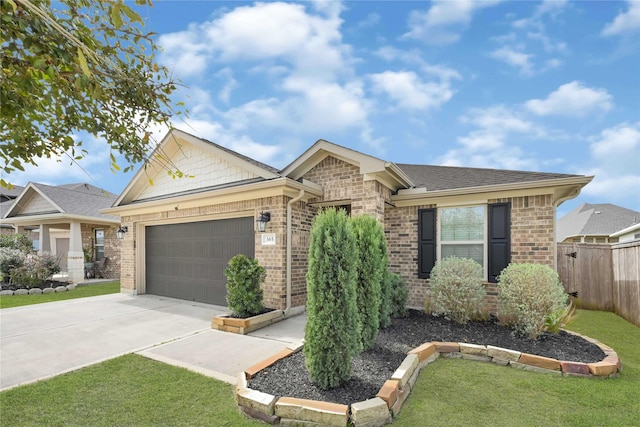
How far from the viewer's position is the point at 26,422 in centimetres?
294

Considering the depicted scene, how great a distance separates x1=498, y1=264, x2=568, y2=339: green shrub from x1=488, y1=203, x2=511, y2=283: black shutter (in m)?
1.38

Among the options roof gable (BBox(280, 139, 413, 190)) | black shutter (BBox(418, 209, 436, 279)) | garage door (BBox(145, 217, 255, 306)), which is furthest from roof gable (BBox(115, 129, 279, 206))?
black shutter (BBox(418, 209, 436, 279))

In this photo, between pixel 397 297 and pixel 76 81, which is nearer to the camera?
pixel 76 81

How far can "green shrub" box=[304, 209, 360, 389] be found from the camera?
3283 millimetres

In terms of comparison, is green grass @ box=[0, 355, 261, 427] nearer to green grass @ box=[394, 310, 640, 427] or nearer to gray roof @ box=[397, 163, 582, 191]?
green grass @ box=[394, 310, 640, 427]

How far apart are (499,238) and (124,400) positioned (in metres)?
6.83

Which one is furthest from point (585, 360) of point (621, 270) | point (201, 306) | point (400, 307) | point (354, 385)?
point (201, 306)

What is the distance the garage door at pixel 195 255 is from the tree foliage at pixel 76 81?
442cm

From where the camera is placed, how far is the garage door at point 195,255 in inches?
312

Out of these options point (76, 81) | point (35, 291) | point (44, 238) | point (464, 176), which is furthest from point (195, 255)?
point (44, 238)

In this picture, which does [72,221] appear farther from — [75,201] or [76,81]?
[76,81]

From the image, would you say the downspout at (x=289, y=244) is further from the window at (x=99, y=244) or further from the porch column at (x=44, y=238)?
the porch column at (x=44, y=238)

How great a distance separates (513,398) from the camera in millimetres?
3332

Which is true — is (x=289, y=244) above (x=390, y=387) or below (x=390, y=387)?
above
